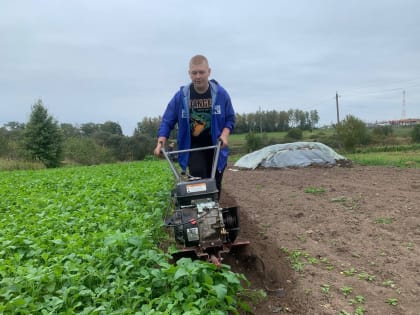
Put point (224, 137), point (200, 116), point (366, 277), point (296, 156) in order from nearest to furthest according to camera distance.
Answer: point (366, 277) < point (224, 137) < point (200, 116) < point (296, 156)

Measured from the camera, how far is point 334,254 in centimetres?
484

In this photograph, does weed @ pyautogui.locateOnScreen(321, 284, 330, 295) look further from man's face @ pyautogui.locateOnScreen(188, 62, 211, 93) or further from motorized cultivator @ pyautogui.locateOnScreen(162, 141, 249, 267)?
man's face @ pyautogui.locateOnScreen(188, 62, 211, 93)

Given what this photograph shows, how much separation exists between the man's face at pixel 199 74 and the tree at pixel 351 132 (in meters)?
32.2

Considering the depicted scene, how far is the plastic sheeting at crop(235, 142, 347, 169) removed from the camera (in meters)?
18.5

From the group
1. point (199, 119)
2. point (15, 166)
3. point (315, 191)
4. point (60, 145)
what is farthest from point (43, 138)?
point (199, 119)

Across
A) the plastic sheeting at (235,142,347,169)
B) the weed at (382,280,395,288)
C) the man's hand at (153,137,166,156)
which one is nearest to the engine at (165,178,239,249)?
the man's hand at (153,137,166,156)

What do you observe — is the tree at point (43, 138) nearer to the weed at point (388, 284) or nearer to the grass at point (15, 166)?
the grass at point (15, 166)

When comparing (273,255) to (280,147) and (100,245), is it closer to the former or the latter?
(100,245)

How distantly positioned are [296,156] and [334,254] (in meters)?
14.4

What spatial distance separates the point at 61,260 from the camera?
3.34 meters

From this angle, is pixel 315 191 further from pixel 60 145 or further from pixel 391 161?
pixel 60 145

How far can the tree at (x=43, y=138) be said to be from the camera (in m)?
35.8

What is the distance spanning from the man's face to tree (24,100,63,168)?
112 ft

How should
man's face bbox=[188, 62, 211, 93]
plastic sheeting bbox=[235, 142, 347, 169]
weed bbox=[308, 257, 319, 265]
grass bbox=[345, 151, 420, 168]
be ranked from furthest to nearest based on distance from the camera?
plastic sheeting bbox=[235, 142, 347, 169] → grass bbox=[345, 151, 420, 168] → weed bbox=[308, 257, 319, 265] → man's face bbox=[188, 62, 211, 93]
